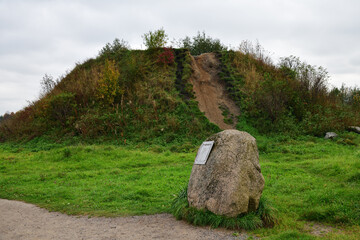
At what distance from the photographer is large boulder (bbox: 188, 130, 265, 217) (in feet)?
21.4

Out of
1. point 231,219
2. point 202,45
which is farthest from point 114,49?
point 231,219

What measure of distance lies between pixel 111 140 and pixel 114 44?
13.4m

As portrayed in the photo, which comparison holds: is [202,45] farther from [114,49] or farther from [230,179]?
[230,179]

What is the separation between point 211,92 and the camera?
2550cm

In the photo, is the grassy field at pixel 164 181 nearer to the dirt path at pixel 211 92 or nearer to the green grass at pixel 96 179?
the green grass at pixel 96 179

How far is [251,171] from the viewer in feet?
22.0

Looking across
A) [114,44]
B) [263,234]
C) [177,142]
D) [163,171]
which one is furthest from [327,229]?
[114,44]

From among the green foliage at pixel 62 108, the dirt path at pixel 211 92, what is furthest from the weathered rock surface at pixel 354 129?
the green foliage at pixel 62 108

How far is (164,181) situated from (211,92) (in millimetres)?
15797

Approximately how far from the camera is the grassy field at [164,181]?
7086 millimetres

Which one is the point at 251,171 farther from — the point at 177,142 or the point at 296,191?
the point at 177,142

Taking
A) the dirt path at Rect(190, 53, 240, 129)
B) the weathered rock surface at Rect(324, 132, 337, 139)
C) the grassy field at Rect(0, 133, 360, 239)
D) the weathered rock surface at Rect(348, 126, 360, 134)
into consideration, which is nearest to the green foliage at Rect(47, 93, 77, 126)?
the grassy field at Rect(0, 133, 360, 239)

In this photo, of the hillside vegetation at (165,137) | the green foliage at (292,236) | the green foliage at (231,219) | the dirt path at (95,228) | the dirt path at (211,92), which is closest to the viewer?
the green foliage at (292,236)

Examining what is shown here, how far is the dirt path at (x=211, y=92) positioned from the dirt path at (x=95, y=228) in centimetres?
1507
